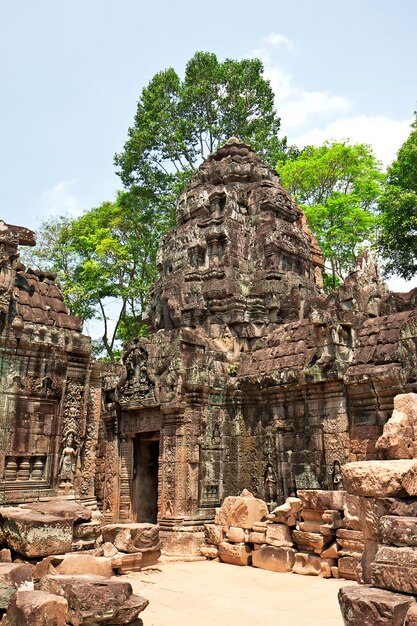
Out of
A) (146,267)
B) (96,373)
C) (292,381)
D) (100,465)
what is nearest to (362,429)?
(292,381)

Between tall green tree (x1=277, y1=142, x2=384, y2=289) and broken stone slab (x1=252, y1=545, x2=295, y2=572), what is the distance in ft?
54.6

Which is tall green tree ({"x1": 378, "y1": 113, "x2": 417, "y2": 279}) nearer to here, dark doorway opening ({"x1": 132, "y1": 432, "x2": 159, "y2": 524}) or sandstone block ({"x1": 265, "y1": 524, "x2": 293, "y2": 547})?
dark doorway opening ({"x1": 132, "y1": 432, "x2": 159, "y2": 524})

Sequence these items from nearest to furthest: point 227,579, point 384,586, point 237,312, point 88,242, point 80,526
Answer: point 384,586 < point 80,526 < point 227,579 < point 237,312 < point 88,242

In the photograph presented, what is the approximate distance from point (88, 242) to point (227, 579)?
63.9 ft

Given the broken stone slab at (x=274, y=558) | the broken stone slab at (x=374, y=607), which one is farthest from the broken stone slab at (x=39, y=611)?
the broken stone slab at (x=274, y=558)

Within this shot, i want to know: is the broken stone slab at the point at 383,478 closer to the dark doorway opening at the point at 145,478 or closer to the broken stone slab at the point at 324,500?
the broken stone slab at the point at 324,500

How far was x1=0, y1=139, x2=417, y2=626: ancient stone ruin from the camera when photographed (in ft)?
27.6

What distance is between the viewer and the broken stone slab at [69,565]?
6039 millimetres

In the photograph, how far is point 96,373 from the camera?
9641 millimetres

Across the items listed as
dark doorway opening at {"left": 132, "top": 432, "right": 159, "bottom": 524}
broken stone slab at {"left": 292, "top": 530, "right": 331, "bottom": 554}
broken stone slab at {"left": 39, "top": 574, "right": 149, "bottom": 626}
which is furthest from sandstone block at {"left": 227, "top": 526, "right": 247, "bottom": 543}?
broken stone slab at {"left": 39, "top": 574, "right": 149, "bottom": 626}

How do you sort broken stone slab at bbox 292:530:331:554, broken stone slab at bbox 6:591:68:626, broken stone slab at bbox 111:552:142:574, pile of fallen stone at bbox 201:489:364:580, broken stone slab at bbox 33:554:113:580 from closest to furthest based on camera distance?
broken stone slab at bbox 6:591:68:626
broken stone slab at bbox 33:554:113:580
broken stone slab at bbox 111:552:142:574
pile of fallen stone at bbox 201:489:364:580
broken stone slab at bbox 292:530:331:554

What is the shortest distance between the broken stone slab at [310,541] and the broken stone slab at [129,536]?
2.27 meters

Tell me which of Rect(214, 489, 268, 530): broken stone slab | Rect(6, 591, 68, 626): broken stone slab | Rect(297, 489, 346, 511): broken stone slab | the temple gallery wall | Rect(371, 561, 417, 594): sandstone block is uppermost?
the temple gallery wall

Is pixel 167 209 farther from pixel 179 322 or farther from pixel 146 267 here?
pixel 179 322
